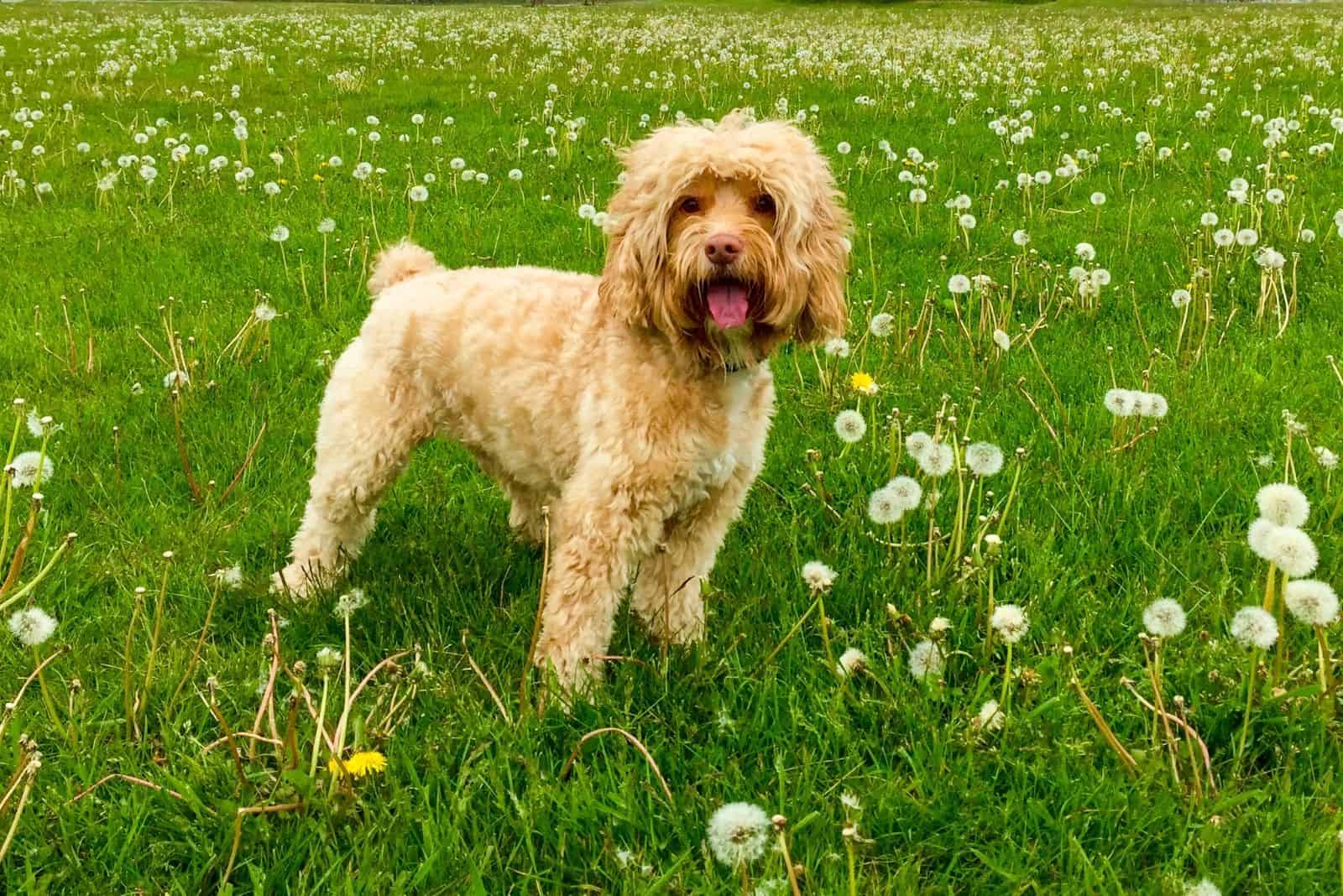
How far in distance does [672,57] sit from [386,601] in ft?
55.4

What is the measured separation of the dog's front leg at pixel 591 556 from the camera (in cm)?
344

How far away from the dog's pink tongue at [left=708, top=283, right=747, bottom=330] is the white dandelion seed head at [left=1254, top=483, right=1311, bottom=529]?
1.60 m

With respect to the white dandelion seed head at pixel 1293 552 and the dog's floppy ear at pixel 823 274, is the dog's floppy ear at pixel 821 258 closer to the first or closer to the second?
the dog's floppy ear at pixel 823 274

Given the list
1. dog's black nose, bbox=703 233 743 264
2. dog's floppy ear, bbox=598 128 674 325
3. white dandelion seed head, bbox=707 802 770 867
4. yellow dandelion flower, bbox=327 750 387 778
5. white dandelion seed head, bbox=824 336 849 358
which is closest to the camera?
white dandelion seed head, bbox=707 802 770 867

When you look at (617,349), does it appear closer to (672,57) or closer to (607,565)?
(607,565)

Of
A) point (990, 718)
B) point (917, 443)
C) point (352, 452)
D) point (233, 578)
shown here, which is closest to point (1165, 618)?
point (990, 718)

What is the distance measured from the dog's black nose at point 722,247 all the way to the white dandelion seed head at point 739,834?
172 centimetres

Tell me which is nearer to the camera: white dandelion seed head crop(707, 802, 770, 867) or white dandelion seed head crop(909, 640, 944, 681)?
white dandelion seed head crop(707, 802, 770, 867)

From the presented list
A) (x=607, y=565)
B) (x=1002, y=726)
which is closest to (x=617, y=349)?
(x=607, y=565)

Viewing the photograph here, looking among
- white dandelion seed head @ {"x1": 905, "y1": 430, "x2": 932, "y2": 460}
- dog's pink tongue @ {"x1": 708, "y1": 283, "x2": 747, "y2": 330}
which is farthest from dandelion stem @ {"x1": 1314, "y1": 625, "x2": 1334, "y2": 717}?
dog's pink tongue @ {"x1": 708, "y1": 283, "x2": 747, "y2": 330}

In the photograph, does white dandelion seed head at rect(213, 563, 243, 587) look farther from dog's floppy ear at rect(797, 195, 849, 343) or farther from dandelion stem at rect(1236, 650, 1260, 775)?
dandelion stem at rect(1236, 650, 1260, 775)

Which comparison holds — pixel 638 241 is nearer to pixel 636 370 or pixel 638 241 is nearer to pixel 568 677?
pixel 636 370

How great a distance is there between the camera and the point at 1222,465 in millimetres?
4426

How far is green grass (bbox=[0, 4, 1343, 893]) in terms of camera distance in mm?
2631
